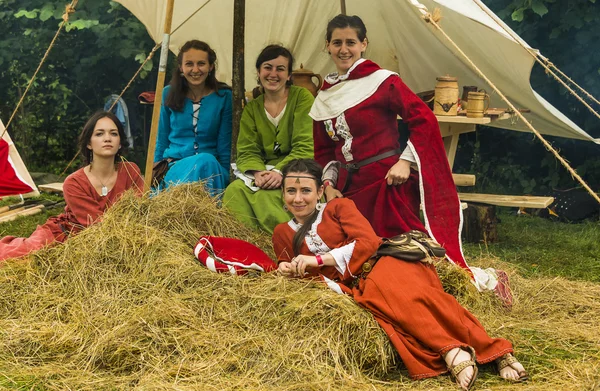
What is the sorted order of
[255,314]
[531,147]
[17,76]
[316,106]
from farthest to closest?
[17,76] < [531,147] < [316,106] < [255,314]

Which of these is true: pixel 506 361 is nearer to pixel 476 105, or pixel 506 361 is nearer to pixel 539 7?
pixel 476 105

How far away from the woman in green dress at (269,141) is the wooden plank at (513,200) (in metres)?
1.73

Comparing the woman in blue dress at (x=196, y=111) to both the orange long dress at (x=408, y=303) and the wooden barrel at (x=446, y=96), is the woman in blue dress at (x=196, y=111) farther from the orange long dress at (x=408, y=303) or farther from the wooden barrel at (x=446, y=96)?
the orange long dress at (x=408, y=303)

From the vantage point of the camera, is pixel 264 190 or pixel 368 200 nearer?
pixel 368 200

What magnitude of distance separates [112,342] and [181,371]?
0.35 metres

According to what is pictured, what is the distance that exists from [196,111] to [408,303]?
2450mm

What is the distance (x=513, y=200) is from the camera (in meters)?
5.50

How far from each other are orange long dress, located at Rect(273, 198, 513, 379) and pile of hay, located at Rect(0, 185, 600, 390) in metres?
0.07

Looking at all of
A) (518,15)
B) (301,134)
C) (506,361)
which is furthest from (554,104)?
(506,361)

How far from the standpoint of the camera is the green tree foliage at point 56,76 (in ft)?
27.1

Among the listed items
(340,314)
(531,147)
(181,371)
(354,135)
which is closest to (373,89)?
(354,135)

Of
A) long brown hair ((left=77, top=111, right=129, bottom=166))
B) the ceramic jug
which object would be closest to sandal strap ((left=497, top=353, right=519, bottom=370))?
long brown hair ((left=77, top=111, right=129, bottom=166))

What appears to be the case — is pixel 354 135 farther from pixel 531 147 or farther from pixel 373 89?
pixel 531 147

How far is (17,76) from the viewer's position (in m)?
8.51
